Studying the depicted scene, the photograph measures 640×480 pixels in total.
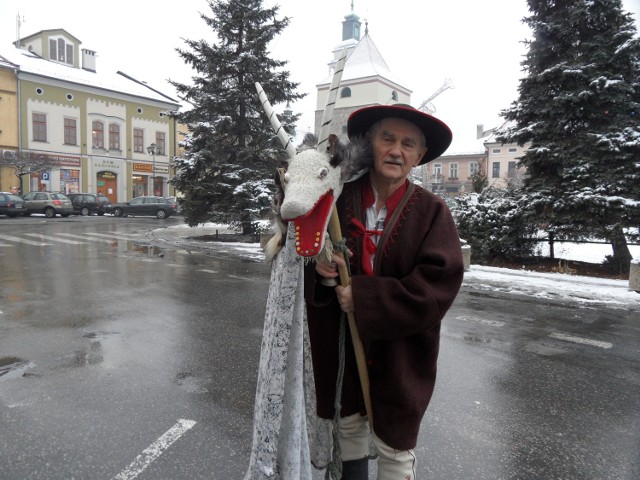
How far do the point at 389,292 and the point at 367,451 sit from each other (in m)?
0.88

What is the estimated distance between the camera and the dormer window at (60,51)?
3716cm

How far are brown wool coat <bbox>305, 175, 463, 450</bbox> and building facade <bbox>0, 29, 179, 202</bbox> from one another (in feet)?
115

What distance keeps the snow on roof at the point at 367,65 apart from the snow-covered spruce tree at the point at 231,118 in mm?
26855

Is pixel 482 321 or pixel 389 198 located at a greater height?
pixel 389 198

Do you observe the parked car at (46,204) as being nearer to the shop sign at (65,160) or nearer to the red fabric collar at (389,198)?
the shop sign at (65,160)

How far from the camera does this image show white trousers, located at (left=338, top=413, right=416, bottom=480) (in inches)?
77.2

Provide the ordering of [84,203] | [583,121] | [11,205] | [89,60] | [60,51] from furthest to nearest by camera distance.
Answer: [89,60], [60,51], [84,203], [11,205], [583,121]

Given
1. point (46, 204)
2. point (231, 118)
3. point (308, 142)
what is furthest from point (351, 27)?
point (308, 142)

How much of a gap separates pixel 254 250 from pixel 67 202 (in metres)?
18.2

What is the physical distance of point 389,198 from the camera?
6.82ft

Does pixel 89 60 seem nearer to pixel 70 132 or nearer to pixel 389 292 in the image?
pixel 70 132

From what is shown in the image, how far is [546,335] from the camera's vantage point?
19.8 ft

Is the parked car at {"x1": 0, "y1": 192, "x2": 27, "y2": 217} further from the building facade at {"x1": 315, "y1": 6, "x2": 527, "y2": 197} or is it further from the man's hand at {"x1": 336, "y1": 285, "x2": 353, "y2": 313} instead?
the man's hand at {"x1": 336, "y1": 285, "x2": 353, "y2": 313}

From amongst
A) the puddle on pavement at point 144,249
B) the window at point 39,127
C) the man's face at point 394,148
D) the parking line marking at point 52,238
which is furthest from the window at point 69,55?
the man's face at point 394,148
